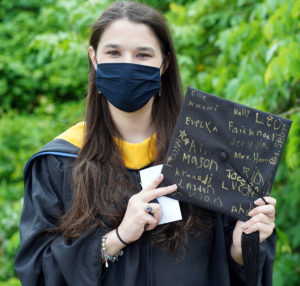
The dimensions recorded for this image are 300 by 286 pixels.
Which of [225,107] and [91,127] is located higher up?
[225,107]

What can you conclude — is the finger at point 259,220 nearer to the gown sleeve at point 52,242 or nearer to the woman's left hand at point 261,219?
the woman's left hand at point 261,219

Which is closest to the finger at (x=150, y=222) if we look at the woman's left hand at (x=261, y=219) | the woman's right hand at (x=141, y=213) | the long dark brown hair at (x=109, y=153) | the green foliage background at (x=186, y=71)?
the woman's right hand at (x=141, y=213)

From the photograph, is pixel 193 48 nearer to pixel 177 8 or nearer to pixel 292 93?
pixel 177 8

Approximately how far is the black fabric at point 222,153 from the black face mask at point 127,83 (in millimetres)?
273

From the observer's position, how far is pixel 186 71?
3756 millimetres

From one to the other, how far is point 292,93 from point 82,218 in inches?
76.8

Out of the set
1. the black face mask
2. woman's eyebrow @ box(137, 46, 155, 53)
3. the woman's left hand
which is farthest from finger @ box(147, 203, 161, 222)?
woman's eyebrow @ box(137, 46, 155, 53)

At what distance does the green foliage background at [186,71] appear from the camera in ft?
9.14

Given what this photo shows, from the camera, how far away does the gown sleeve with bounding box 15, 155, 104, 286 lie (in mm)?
1834

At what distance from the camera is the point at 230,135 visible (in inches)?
71.8

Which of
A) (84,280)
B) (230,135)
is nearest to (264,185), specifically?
(230,135)

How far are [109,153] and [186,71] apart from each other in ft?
6.24

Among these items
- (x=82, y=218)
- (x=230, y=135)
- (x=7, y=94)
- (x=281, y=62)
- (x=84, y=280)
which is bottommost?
(x=7, y=94)

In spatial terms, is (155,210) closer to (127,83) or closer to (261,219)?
(261,219)
